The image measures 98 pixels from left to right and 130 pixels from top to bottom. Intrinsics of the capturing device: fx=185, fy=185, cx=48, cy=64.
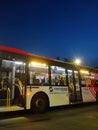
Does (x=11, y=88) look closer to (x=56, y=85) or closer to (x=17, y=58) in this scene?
(x=17, y=58)

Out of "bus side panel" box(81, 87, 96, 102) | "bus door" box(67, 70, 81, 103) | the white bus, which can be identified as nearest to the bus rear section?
the white bus

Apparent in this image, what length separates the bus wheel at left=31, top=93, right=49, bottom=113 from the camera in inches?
Result: 398

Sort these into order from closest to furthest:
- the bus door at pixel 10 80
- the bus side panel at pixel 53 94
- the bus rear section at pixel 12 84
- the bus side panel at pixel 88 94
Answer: the bus rear section at pixel 12 84, the bus door at pixel 10 80, the bus side panel at pixel 53 94, the bus side panel at pixel 88 94

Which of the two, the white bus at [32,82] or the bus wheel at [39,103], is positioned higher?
the white bus at [32,82]

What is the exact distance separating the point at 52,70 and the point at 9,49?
3.18m

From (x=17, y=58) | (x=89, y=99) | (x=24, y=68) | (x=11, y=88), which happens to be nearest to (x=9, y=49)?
(x=17, y=58)

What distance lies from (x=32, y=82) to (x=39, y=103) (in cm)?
129

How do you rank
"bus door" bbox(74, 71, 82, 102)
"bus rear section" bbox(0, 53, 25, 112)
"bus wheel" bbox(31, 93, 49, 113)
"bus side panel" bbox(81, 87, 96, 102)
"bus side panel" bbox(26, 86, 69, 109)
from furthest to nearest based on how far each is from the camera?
"bus side panel" bbox(81, 87, 96, 102), "bus door" bbox(74, 71, 82, 102), "bus wheel" bbox(31, 93, 49, 113), "bus side panel" bbox(26, 86, 69, 109), "bus rear section" bbox(0, 53, 25, 112)

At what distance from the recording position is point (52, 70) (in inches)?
451

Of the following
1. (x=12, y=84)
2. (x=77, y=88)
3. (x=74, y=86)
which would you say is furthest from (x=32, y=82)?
(x=77, y=88)

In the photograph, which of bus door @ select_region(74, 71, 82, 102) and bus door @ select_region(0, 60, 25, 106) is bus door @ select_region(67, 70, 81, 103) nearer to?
bus door @ select_region(74, 71, 82, 102)

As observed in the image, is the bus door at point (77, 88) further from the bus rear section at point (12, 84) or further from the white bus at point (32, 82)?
the bus rear section at point (12, 84)

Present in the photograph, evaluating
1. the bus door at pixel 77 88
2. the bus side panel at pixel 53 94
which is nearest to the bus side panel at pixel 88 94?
the bus door at pixel 77 88

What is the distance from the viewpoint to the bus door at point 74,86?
12431 mm
